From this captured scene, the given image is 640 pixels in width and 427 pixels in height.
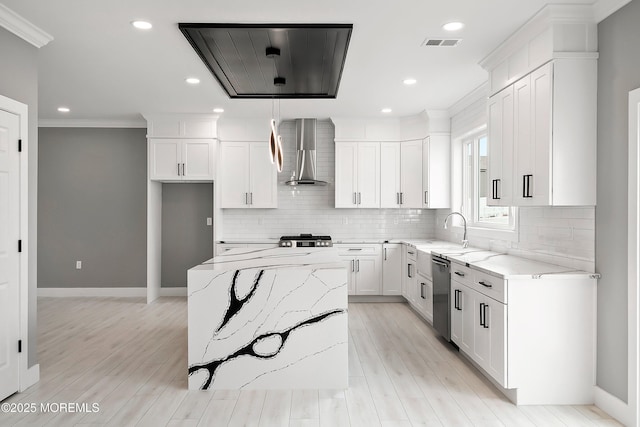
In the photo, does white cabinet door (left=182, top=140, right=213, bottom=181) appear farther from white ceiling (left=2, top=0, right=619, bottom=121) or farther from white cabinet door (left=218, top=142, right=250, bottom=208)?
white ceiling (left=2, top=0, right=619, bottom=121)

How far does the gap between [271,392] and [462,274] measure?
1877 mm

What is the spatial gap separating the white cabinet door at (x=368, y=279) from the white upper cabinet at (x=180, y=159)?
8.29 feet

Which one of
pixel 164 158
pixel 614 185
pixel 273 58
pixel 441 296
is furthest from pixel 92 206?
pixel 614 185

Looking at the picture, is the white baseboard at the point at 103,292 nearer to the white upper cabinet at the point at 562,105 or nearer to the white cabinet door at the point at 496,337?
the white cabinet door at the point at 496,337

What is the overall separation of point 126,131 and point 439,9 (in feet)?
17.3

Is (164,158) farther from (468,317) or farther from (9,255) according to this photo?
(468,317)

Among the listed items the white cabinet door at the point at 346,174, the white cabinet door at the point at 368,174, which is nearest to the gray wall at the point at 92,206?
the white cabinet door at the point at 346,174

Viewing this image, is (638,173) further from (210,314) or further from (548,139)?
(210,314)

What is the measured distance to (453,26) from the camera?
3.25m

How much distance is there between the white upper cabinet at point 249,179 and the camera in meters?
6.51

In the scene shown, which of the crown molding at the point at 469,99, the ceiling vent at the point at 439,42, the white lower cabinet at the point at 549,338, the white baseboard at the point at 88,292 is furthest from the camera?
the white baseboard at the point at 88,292

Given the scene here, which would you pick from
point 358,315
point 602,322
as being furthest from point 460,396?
point 358,315

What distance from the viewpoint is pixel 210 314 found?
3.21 metres

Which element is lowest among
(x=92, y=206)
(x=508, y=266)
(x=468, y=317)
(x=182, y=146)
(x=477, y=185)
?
(x=468, y=317)
